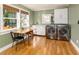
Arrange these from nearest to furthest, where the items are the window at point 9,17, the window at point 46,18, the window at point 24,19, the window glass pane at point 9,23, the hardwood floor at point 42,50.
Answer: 1. the hardwood floor at point 42,50
2. the window at point 9,17
3. the window glass pane at point 9,23
4. the window at point 24,19
5. the window at point 46,18

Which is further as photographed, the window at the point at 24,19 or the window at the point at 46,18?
the window at the point at 46,18

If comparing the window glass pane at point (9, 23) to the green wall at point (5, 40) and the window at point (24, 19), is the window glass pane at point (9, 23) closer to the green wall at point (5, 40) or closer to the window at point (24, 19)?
the green wall at point (5, 40)

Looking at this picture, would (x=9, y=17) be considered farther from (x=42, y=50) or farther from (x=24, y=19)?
(x=42, y=50)

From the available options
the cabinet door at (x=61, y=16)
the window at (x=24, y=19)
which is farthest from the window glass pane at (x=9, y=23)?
the cabinet door at (x=61, y=16)

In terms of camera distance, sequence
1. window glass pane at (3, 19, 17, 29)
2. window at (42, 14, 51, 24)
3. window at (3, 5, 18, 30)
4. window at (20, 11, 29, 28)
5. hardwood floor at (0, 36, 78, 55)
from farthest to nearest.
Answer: window at (42, 14, 51, 24)
window at (20, 11, 29, 28)
window glass pane at (3, 19, 17, 29)
window at (3, 5, 18, 30)
hardwood floor at (0, 36, 78, 55)

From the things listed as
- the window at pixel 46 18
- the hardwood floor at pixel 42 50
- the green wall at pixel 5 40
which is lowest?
the hardwood floor at pixel 42 50

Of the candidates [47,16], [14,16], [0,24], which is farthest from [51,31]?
[0,24]

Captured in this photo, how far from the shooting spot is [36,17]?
8500 mm

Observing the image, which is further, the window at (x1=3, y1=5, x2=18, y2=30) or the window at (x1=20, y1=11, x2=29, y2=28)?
the window at (x1=20, y1=11, x2=29, y2=28)

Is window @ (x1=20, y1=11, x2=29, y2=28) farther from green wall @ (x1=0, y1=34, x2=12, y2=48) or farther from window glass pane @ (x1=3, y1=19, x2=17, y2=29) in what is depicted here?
green wall @ (x1=0, y1=34, x2=12, y2=48)

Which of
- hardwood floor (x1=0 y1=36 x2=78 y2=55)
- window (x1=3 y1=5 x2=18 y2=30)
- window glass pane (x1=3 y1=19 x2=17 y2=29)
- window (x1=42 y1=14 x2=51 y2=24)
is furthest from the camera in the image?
window (x1=42 y1=14 x2=51 y2=24)

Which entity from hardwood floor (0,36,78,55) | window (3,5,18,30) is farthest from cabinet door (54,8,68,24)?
window (3,5,18,30)

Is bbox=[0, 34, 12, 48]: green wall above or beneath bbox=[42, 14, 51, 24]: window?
beneath

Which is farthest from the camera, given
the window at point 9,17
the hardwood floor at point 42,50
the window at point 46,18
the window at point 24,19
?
the window at point 46,18
